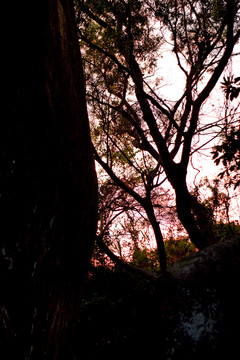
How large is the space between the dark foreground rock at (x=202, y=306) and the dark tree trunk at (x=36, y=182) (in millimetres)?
1542

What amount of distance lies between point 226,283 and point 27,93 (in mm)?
3589

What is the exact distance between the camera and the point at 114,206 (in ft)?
31.1

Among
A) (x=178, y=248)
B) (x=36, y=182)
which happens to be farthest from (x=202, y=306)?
(x=178, y=248)

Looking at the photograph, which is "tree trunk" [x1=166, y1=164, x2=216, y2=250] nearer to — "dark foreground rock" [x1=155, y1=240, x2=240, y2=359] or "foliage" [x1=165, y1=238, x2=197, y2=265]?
"dark foreground rock" [x1=155, y1=240, x2=240, y2=359]

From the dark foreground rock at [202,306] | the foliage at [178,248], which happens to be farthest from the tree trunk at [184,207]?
the foliage at [178,248]

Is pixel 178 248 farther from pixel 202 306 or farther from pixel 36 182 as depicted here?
pixel 36 182

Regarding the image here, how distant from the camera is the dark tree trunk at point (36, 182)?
1.66m

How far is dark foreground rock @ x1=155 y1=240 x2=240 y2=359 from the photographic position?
9.40 feet

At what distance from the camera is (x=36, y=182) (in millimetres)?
1912

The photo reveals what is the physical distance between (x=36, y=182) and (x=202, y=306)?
2878mm

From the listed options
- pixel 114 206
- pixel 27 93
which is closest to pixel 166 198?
pixel 114 206

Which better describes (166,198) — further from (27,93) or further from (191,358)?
(27,93)

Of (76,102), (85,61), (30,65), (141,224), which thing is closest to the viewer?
(30,65)

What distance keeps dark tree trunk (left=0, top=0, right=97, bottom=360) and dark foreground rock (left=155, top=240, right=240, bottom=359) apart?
1.54 m
